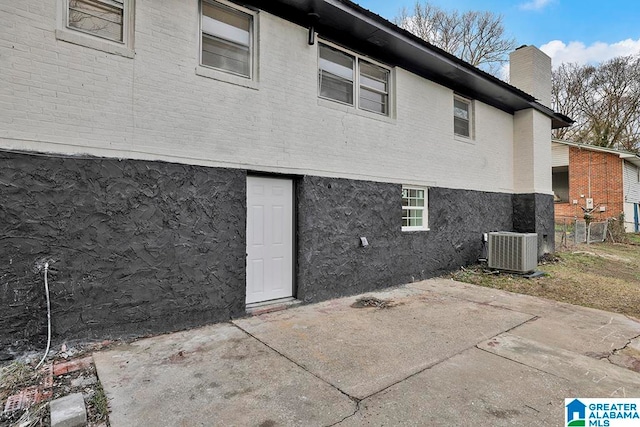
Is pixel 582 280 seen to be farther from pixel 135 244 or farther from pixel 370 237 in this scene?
pixel 135 244

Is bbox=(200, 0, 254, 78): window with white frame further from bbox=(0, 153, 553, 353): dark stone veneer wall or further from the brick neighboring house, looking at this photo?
the brick neighboring house

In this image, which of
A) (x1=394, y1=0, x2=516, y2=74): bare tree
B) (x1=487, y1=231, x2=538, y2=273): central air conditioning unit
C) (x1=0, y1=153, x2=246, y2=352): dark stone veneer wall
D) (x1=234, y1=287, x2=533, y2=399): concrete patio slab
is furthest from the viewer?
(x1=394, y1=0, x2=516, y2=74): bare tree

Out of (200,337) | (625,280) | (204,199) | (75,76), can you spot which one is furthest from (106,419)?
(625,280)

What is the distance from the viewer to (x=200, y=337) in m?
4.32

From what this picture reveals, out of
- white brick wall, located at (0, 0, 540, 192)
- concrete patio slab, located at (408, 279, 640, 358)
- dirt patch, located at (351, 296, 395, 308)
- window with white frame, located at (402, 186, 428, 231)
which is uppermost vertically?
white brick wall, located at (0, 0, 540, 192)

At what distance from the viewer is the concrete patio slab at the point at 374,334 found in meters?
3.42

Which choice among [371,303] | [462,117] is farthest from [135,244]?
[462,117]

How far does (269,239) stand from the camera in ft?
18.4

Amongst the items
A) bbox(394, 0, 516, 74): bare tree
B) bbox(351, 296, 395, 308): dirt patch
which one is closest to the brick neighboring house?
bbox(394, 0, 516, 74): bare tree

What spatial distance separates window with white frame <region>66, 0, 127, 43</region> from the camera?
13.1ft

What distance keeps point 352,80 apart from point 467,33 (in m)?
18.7

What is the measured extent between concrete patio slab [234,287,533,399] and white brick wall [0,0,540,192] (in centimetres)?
247

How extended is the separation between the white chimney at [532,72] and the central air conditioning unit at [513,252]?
220 inches

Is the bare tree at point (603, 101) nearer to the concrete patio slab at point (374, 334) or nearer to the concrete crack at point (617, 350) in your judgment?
the concrete crack at point (617, 350)
